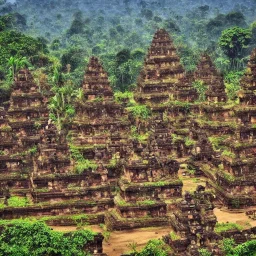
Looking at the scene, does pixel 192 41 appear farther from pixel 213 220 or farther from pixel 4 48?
pixel 213 220

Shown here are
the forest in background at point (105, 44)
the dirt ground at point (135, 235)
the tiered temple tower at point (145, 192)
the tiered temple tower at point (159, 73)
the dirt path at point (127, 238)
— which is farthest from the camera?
the tiered temple tower at point (159, 73)

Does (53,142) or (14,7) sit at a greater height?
(14,7)

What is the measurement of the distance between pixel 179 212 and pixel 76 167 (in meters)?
11.1

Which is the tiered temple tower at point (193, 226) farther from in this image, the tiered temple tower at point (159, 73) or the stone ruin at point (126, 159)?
the tiered temple tower at point (159, 73)

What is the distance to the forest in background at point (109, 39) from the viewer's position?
A: 6952 centimetres

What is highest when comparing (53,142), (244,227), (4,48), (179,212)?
(4,48)

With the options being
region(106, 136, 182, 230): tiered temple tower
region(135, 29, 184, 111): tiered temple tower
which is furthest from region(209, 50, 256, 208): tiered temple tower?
region(135, 29, 184, 111): tiered temple tower

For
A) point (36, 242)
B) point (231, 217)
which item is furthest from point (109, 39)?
point (36, 242)

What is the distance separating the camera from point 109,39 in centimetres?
12219

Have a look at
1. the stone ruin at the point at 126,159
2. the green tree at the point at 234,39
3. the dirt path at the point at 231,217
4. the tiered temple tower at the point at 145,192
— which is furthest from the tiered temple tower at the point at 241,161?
the green tree at the point at 234,39

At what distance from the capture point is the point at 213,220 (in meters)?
27.8

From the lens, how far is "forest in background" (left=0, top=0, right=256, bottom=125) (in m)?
69.5

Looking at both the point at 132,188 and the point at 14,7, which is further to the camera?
the point at 14,7

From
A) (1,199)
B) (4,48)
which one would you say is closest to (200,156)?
(1,199)
